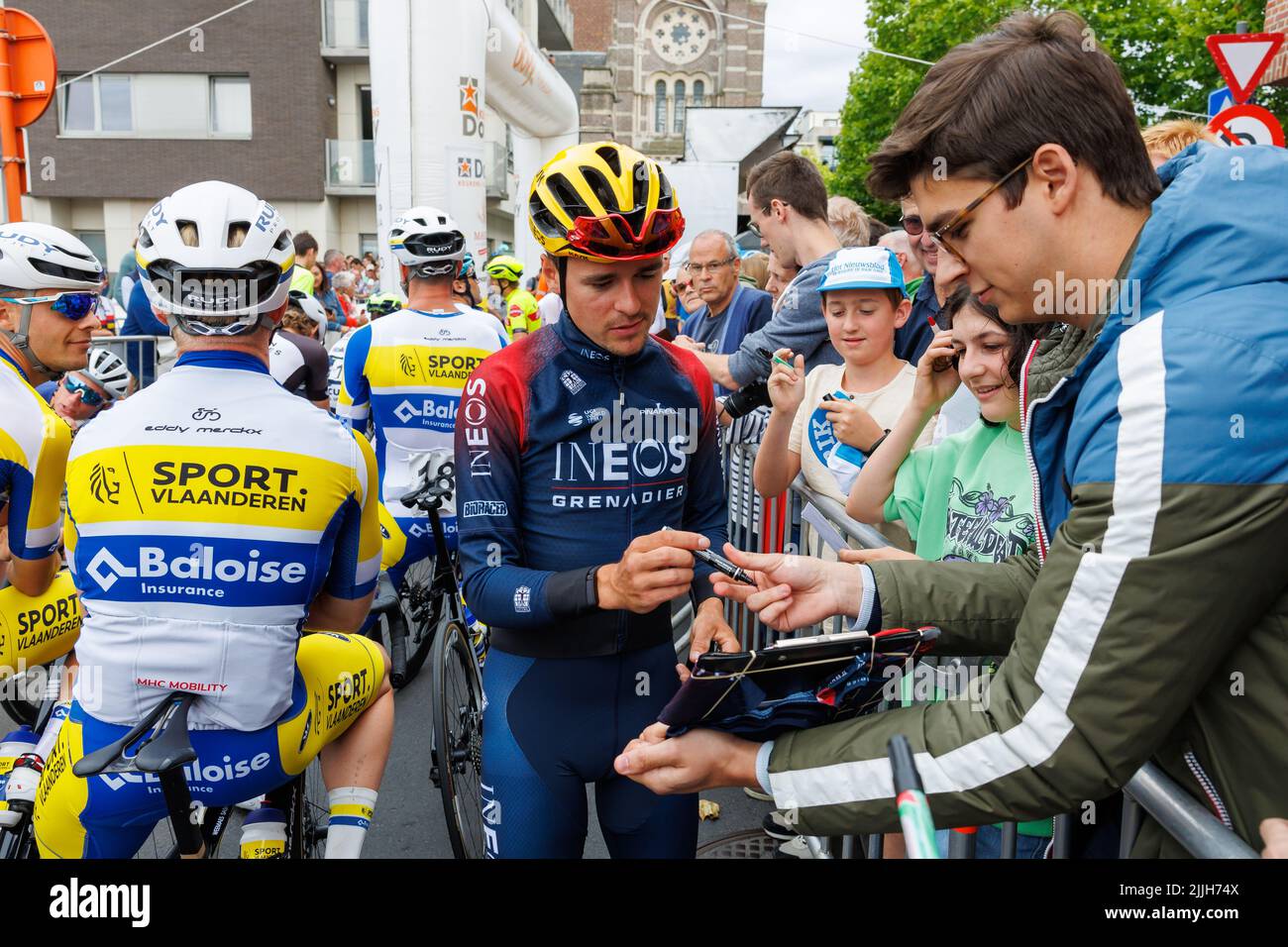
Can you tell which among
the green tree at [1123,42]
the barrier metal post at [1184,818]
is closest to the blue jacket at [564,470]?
the barrier metal post at [1184,818]

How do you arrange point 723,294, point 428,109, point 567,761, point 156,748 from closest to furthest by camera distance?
point 156,748 < point 567,761 < point 723,294 < point 428,109

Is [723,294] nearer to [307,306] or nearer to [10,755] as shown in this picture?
[307,306]

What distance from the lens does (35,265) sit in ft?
Answer: 11.5

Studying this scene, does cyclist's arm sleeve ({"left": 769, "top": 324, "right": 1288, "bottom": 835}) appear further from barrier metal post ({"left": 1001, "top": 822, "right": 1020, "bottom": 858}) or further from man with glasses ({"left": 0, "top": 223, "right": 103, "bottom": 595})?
man with glasses ({"left": 0, "top": 223, "right": 103, "bottom": 595})

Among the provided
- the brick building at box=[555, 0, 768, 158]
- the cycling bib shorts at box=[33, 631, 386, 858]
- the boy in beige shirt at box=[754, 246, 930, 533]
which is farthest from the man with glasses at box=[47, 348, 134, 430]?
the brick building at box=[555, 0, 768, 158]

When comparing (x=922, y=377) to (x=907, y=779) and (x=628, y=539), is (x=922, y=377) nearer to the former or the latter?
(x=628, y=539)

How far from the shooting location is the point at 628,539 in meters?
2.52

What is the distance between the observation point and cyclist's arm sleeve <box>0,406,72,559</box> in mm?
3012

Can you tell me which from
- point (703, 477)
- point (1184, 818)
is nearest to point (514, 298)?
point (703, 477)

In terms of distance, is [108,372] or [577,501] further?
[108,372]

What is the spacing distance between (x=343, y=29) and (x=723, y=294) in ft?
93.1

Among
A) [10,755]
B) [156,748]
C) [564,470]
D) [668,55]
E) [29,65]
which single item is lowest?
[10,755]

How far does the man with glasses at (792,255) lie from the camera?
4617 mm
